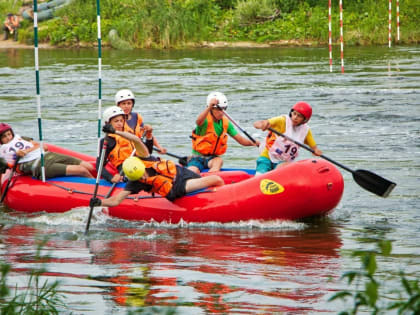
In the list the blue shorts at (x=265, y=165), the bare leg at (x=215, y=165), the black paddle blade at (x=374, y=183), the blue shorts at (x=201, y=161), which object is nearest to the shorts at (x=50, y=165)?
the blue shorts at (x=201, y=161)

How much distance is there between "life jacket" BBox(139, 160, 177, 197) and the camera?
8.09m

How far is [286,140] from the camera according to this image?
8.70 metres

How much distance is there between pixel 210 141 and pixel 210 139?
0.03 meters

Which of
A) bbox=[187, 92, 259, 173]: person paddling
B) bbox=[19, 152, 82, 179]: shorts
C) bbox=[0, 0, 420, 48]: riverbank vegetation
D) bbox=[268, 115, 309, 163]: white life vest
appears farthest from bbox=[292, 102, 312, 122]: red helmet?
bbox=[0, 0, 420, 48]: riverbank vegetation

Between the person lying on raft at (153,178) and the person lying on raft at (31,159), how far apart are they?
52.2 inches

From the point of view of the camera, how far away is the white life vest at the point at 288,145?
8.68 metres

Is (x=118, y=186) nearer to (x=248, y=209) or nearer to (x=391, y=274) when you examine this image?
(x=248, y=209)

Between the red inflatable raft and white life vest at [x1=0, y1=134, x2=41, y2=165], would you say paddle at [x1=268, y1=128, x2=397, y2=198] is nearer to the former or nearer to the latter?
the red inflatable raft

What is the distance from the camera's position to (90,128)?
15.2 meters

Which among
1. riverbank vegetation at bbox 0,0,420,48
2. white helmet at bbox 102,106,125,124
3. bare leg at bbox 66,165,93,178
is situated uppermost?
riverbank vegetation at bbox 0,0,420,48

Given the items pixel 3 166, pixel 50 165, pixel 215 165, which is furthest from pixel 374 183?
pixel 3 166

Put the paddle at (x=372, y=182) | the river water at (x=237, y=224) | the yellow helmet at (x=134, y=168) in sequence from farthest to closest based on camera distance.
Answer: the paddle at (x=372, y=182), the yellow helmet at (x=134, y=168), the river water at (x=237, y=224)

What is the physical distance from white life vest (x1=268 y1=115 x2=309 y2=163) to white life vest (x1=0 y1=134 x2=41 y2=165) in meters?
2.58

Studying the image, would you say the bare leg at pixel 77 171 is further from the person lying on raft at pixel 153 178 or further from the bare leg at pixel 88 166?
the person lying on raft at pixel 153 178
